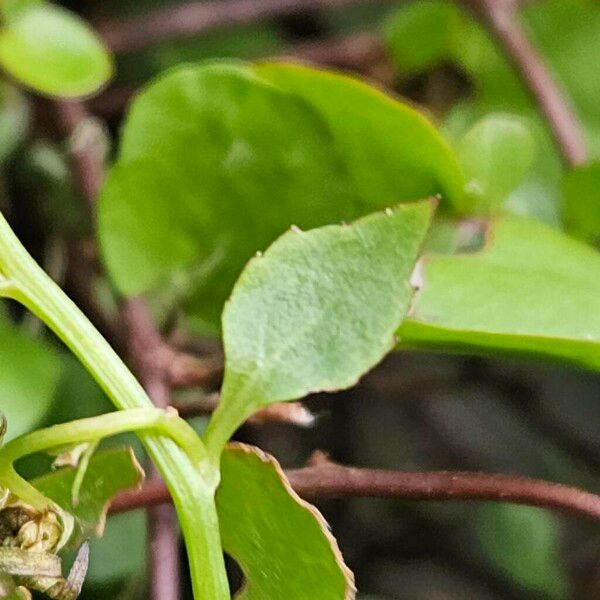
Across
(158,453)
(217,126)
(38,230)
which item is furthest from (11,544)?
(38,230)

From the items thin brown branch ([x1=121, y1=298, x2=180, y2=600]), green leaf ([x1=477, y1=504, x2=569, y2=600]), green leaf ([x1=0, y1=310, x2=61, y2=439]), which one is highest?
green leaf ([x1=0, y1=310, x2=61, y2=439])

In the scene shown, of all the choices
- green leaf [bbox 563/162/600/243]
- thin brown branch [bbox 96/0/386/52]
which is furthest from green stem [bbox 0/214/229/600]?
thin brown branch [bbox 96/0/386/52]

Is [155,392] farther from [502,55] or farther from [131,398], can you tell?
[502,55]

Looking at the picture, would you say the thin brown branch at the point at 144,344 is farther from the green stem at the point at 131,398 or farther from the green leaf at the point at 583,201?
the green leaf at the point at 583,201

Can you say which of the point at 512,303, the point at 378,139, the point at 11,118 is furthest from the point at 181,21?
the point at 512,303

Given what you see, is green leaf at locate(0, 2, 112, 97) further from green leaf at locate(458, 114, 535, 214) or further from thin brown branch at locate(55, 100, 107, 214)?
green leaf at locate(458, 114, 535, 214)

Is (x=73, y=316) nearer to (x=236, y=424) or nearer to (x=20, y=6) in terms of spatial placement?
(x=236, y=424)

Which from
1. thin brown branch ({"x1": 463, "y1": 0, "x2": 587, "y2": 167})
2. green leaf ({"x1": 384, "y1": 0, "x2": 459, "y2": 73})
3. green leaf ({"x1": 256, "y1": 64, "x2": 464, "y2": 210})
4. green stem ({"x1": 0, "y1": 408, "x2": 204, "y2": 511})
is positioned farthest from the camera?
green leaf ({"x1": 384, "y1": 0, "x2": 459, "y2": 73})
